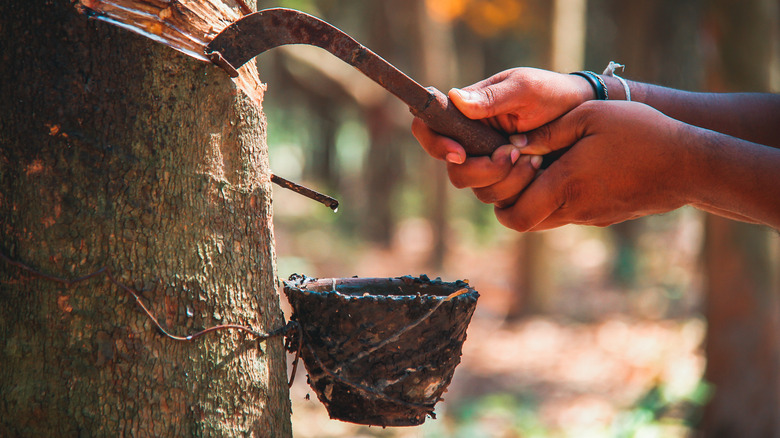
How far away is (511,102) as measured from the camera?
1.93 metres

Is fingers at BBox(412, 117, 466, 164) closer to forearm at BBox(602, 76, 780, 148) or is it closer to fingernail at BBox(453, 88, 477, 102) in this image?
fingernail at BBox(453, 88, 477, 102)

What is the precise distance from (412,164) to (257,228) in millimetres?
21199

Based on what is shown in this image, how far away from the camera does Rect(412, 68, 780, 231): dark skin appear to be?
193 centimetres

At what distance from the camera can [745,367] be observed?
17.1 feet

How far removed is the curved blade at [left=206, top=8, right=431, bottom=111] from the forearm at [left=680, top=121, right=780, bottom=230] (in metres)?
0.88

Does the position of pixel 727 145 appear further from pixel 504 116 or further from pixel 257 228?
pixel 257 228

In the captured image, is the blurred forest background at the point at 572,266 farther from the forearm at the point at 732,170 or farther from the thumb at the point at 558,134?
the thumb at the point at 558,134

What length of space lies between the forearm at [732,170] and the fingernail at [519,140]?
44cm

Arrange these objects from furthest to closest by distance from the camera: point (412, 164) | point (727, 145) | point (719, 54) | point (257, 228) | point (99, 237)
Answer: point (412, 164), point (719, 54), point (727, 145), point (257, 228), point (99, 237)

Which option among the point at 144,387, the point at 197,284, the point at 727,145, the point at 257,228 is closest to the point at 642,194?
the point at 727,145

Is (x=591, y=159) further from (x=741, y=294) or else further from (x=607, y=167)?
(x=741, y=294)

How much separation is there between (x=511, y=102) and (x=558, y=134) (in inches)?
8.1

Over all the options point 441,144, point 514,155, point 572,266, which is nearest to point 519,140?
point 514,155

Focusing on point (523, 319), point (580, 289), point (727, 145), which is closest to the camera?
point (727, 145)
